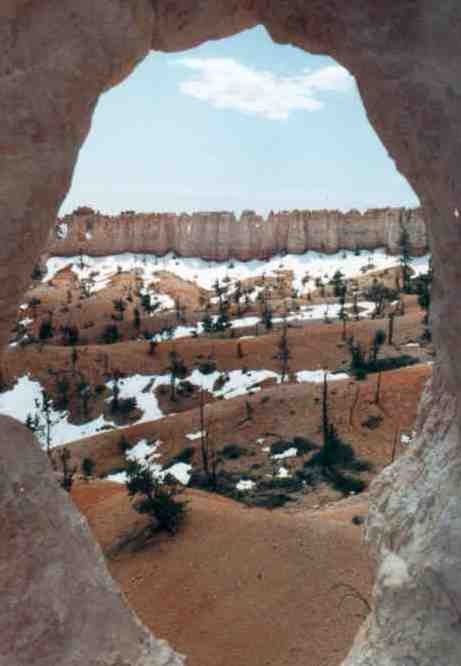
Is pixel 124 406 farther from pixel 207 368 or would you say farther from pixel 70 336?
pixel 70 336

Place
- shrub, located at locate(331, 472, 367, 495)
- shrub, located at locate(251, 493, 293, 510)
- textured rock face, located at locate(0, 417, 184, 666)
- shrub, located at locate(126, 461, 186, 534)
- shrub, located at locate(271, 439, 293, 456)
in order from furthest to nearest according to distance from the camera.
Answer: shrub, located at locate(271, 439, 293, 456)
shrub, located at locate(331, 472, 367, 495)
shrub, located at locate(251, 493, 293, 510)
shrub, located at locate(126, 461, 186, 534)
textured rock face, located at locate(0, 417, 184, 666)

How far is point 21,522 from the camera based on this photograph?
167 inches

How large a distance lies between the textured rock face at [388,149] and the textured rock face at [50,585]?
0.07ft

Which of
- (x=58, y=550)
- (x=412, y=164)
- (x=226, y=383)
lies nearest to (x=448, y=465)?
(x=412, y=164)

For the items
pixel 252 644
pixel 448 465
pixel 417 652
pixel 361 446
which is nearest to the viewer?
pixel 417 652

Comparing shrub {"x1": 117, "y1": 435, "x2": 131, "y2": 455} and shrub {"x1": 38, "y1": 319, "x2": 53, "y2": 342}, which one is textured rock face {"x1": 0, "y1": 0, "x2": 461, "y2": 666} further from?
shrub {"x1": 38, "y1": 319, "x2": 53, "y2": 342}

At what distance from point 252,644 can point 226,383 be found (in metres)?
24.6

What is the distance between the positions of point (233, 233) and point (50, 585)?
254 feet

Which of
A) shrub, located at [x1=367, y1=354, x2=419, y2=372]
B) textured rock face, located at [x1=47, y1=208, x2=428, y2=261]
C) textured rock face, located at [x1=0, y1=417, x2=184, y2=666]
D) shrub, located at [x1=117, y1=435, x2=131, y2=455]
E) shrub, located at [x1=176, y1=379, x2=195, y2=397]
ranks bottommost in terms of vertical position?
shrub, located at [x1=117, y1=435, x2=131, y2=455]

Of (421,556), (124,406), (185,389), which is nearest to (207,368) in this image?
(185,389)

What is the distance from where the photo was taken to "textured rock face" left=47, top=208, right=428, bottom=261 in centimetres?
7844

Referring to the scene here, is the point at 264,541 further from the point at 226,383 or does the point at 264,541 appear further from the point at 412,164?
the point at 226,383

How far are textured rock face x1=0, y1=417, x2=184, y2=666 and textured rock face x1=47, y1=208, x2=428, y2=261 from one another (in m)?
75.3

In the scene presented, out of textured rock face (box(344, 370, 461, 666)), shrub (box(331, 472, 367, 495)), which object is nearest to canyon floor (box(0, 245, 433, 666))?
shrub (box(331, 472, 367, 495))
